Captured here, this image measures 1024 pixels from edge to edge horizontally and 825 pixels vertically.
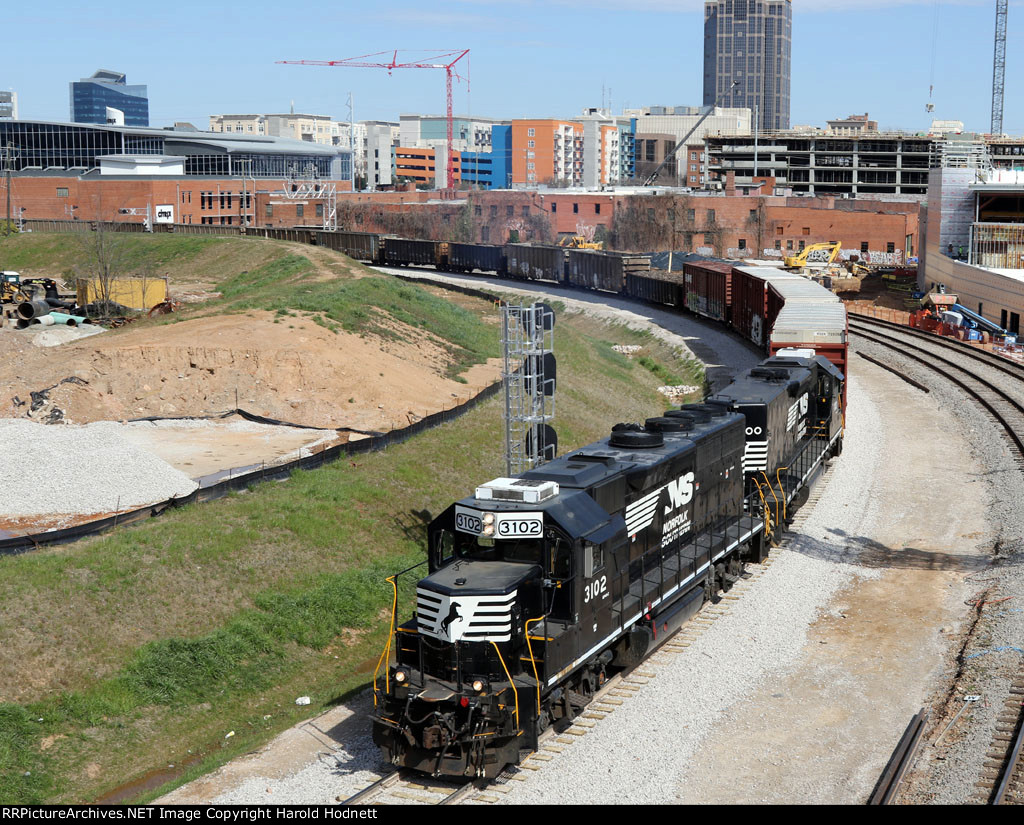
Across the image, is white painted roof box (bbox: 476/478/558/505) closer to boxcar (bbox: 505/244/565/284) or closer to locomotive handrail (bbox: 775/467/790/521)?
locomotive handrail (bbox: 775/467/790/521)

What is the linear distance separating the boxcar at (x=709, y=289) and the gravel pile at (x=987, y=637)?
23783 mm

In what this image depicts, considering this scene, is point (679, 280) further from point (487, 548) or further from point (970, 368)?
point (487, 548)

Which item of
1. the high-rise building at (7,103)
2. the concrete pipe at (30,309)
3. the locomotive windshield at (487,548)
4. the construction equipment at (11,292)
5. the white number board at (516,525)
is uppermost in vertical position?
the high-rise building at (7,103)

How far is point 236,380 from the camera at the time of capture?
3888 centimetres

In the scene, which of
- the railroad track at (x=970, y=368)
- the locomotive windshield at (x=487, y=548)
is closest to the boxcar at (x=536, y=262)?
the railroad track at (x=970, y=368)

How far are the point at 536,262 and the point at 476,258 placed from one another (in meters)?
7.05

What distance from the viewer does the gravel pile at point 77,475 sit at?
2602cm

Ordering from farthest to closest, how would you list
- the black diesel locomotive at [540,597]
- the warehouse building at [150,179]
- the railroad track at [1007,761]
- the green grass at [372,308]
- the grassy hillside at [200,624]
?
the warehouse building at [150,179], the green grass at [372,308], the grassy hillside at [200,624], the black diesel locomotive at [540,597], the railroad track at [1007,761]

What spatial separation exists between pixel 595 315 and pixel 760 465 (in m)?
46.5

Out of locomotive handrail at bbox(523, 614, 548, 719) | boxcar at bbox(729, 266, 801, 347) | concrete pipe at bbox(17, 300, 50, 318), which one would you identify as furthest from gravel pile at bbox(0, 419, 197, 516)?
boxcar at bbox(729, 266, 801, 347)

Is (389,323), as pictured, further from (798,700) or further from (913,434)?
(798,700)

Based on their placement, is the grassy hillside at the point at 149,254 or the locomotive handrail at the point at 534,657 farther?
the grassy hillside at the point at 149,254

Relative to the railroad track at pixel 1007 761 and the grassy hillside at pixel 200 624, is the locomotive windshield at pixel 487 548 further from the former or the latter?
the railroad track at pixel 1007 761

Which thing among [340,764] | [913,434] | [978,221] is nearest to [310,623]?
[340,764]
